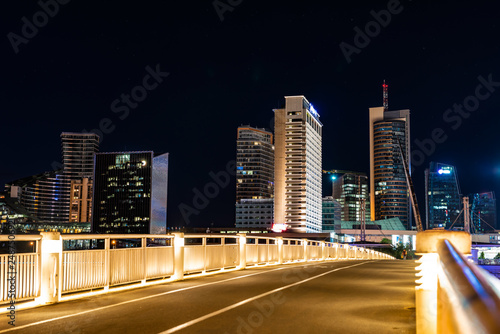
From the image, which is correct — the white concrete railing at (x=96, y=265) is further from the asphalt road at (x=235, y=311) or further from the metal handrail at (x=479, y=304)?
the metal handrail at (x=479, y=304)

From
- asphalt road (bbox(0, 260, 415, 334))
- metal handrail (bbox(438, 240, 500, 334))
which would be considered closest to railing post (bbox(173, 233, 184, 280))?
asphalt road (bbox(0, 260, 415, 334))

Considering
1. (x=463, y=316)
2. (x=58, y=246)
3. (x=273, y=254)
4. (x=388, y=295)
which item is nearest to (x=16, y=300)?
(x=58, y=246)

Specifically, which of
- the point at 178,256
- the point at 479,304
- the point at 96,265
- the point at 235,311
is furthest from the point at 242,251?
the point at 479,304

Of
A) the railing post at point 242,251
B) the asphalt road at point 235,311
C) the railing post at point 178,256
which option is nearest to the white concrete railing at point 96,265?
the railing post at point 178,256

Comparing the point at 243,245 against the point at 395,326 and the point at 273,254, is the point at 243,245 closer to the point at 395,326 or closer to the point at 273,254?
the point at 273,254

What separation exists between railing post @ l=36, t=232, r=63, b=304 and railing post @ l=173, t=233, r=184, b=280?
539 centimetres

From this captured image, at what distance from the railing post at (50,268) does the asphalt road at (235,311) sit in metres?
0.38

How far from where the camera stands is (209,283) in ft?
51.3

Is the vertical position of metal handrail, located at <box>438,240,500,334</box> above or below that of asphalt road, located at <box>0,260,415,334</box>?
above

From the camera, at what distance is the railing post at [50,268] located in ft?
37.6

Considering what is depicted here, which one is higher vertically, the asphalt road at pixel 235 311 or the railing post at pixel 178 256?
the railing post at pixel 178 256

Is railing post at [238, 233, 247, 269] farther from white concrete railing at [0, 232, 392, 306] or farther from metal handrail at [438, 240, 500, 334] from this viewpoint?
metal handrail at [438, 240, 500, 334]

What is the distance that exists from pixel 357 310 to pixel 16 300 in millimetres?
6859

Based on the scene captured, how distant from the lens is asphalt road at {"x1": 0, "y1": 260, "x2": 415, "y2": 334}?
8.41m
